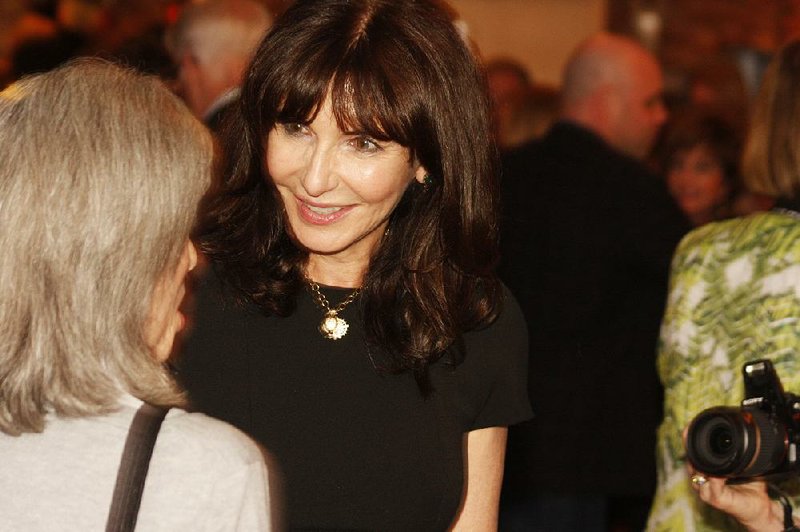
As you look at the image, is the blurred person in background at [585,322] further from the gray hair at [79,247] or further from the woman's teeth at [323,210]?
the gray hair at [79,247]

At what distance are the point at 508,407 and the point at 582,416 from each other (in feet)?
5.10

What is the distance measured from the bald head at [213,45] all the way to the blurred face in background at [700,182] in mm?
2126

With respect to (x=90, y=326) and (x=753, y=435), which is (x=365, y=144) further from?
(x=753, y=435)

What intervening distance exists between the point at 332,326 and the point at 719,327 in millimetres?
932

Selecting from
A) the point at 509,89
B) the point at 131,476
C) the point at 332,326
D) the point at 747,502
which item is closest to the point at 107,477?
the point at 131,476

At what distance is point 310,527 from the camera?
215 cm

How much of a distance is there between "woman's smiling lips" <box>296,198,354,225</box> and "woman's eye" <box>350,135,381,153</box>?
11cm

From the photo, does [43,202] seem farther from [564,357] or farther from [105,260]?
[564,357]

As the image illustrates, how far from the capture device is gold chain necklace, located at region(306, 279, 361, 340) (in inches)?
89.9

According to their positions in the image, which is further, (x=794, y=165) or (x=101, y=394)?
(x=794, y=165)

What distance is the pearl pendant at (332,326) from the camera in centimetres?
228

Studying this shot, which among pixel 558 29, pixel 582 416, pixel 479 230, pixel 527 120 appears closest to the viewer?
pixel 479 230

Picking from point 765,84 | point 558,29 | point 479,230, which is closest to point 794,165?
point 765,84

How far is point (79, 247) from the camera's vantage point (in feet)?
4.91
